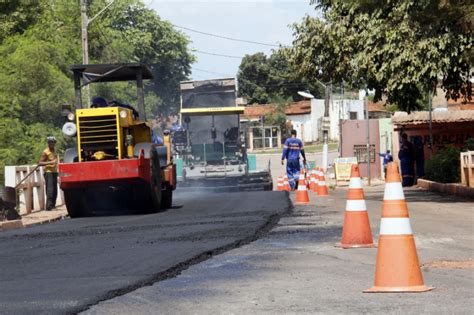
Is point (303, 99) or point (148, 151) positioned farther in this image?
point (303, 99)

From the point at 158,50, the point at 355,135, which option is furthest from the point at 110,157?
the point at 158,50

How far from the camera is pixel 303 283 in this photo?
791 centimetres

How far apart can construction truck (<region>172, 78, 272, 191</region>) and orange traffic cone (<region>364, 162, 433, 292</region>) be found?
26.6 meters

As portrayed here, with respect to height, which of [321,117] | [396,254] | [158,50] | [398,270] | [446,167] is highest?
[158,50]

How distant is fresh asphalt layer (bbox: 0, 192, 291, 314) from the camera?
25.2 feet

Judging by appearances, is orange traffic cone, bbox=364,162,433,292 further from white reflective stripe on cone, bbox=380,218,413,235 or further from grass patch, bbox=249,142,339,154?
grass patch, bbox=249,142,339,154

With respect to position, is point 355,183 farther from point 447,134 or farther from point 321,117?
point 321,117

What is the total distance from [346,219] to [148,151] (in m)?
9.01

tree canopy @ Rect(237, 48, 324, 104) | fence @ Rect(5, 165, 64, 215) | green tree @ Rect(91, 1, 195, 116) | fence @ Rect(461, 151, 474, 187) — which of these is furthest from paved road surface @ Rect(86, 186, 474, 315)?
tree canopy @ Rect(237, 48, 324, 104)

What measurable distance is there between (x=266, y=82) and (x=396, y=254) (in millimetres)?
92992

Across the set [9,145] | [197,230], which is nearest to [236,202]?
[197,230]

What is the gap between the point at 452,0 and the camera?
58.3ft

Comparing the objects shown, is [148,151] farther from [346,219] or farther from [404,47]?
[346,219]

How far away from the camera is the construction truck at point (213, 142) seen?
3466 cm
